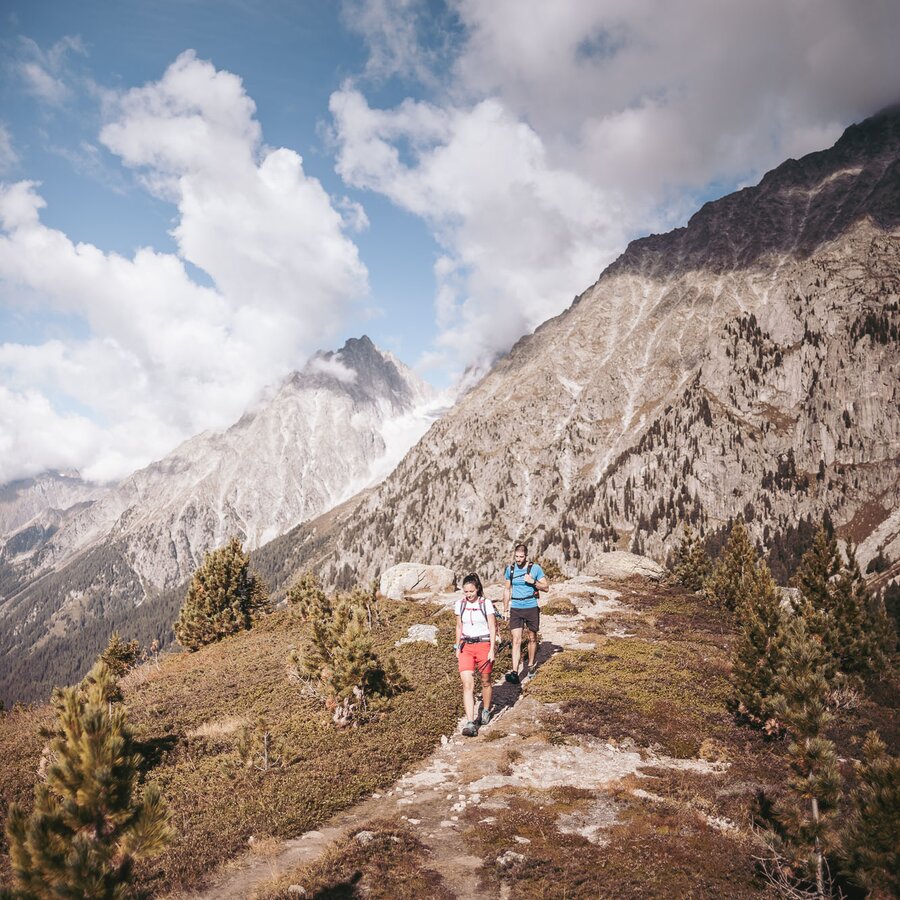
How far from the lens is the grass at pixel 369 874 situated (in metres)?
7.30

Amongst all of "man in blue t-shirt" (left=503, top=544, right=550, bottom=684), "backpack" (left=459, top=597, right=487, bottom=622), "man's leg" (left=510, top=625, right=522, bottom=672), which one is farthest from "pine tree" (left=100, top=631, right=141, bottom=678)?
"backpack" (left=459, top=597, right=487, bottom=622)

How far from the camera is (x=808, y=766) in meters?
8.27

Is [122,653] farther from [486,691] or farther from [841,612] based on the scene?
[841,612]

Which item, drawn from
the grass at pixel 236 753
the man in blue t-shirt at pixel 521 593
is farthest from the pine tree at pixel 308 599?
the man in blue t-shirt at pixel 521 593

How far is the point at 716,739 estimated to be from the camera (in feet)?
46.0

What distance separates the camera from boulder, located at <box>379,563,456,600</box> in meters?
47.4

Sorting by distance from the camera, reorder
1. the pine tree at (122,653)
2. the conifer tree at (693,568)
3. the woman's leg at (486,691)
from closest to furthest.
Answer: the woman's leg at (486,691) → the pine tree at (122,653) → the conifer tree at (693,568)

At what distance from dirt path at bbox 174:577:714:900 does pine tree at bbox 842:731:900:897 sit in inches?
151

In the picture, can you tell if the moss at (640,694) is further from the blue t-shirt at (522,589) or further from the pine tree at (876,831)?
the pine tree at (876,831)

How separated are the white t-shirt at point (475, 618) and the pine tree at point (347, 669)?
4916 mm

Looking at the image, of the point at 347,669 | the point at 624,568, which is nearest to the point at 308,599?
the point at 347,669

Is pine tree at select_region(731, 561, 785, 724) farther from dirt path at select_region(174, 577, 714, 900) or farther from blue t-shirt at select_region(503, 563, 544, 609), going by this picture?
blue t-shirt at select_region(503, 563, 544, 609)

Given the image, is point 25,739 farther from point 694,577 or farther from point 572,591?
point 694,577

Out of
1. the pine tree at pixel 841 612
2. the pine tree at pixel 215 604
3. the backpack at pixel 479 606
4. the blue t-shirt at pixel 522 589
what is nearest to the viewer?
the backpack at pixel 479 606
